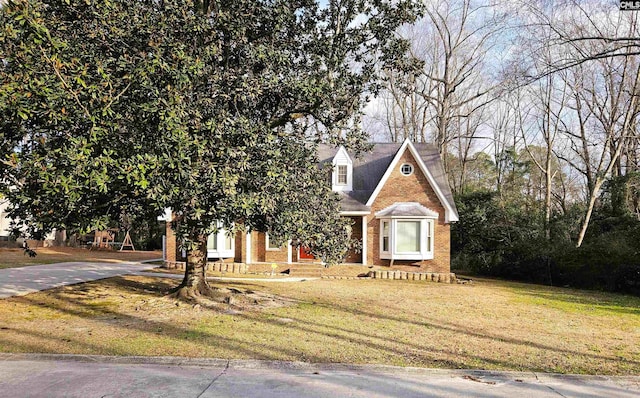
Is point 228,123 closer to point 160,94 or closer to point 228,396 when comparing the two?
point 160,94

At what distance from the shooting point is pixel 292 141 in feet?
35.4

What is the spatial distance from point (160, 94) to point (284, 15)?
375 centimetres

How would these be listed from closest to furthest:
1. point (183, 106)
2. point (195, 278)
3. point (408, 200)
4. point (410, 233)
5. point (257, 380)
A: point (257, 380) < point (183, 106) < point (195, 278) < point (410, 233) < point (408, 200)

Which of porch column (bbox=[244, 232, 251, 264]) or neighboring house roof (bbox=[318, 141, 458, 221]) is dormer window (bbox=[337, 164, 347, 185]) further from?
→ porch column (bbox=[244, 232, 251, 264])

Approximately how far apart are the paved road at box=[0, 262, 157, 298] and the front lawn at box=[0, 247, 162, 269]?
1743 mm

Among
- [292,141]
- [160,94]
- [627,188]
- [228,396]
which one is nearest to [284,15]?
[292,141]

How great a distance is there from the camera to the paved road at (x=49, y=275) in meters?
14.2

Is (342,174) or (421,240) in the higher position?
(342,174)

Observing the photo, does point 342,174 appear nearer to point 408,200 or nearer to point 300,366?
point 408,200

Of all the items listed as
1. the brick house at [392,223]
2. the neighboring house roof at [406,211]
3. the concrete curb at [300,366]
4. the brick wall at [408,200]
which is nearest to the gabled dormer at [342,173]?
the brick house at [392,223]

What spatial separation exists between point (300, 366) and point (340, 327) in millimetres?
2898

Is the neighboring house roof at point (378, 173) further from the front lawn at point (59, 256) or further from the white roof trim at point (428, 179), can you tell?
the front lawn at point (59, 256)

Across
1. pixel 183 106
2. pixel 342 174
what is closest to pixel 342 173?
pixel 342 174

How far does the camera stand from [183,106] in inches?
326
